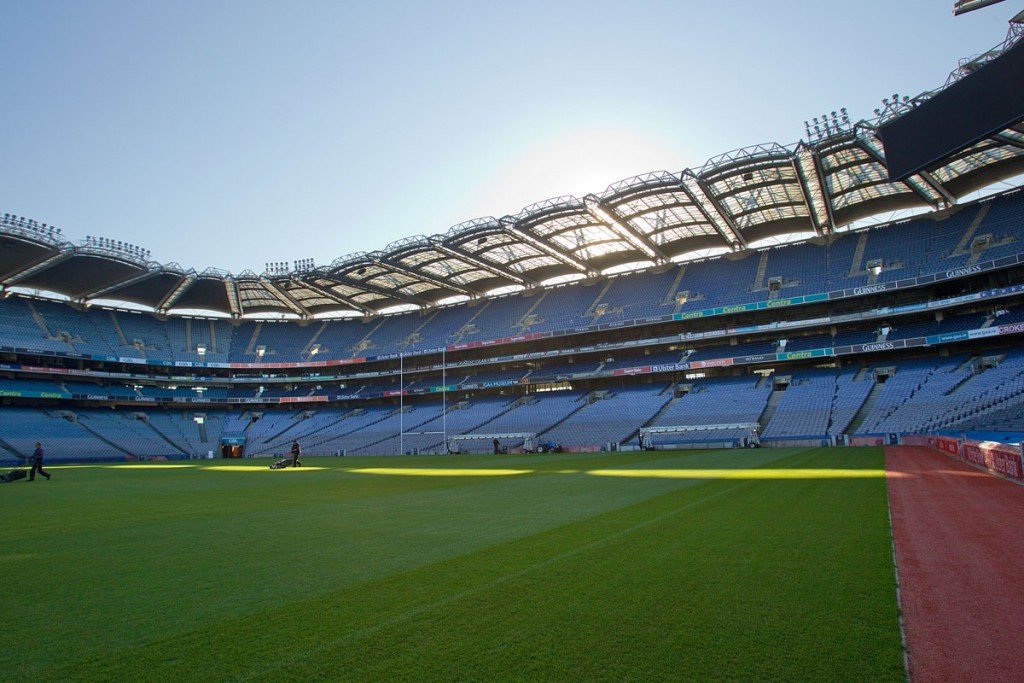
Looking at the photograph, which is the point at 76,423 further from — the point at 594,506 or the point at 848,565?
the point at 848,565

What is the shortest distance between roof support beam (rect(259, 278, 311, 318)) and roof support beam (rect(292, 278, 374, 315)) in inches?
145

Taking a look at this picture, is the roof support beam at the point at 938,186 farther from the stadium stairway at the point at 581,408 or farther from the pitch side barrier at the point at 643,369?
the stadium stairway at the point at 581,408

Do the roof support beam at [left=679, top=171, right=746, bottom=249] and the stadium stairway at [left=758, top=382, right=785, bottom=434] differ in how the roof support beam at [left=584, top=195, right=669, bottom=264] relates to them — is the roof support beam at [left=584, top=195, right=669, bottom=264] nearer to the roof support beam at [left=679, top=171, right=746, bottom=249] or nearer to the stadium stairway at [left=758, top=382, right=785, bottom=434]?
the roof support beam at [left=679, top=171, right=746, bottom=249]

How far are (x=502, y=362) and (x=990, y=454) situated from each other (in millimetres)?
48230

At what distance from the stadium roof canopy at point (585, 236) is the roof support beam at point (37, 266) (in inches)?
7.8

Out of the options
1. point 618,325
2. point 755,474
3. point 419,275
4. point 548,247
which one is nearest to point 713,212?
point 548,247

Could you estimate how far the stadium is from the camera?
498 cm

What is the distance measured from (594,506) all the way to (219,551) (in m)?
7.77

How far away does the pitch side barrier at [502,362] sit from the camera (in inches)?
1703

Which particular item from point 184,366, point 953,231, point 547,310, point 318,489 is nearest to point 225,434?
point 184,366

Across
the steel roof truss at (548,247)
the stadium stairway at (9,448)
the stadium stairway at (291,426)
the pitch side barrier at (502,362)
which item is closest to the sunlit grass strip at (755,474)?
the steel roof truss at (548,247)

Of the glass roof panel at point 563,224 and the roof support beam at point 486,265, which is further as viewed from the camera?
the roof support beam at point 486,265

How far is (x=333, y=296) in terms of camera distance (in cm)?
6850

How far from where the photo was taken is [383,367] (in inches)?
2835
